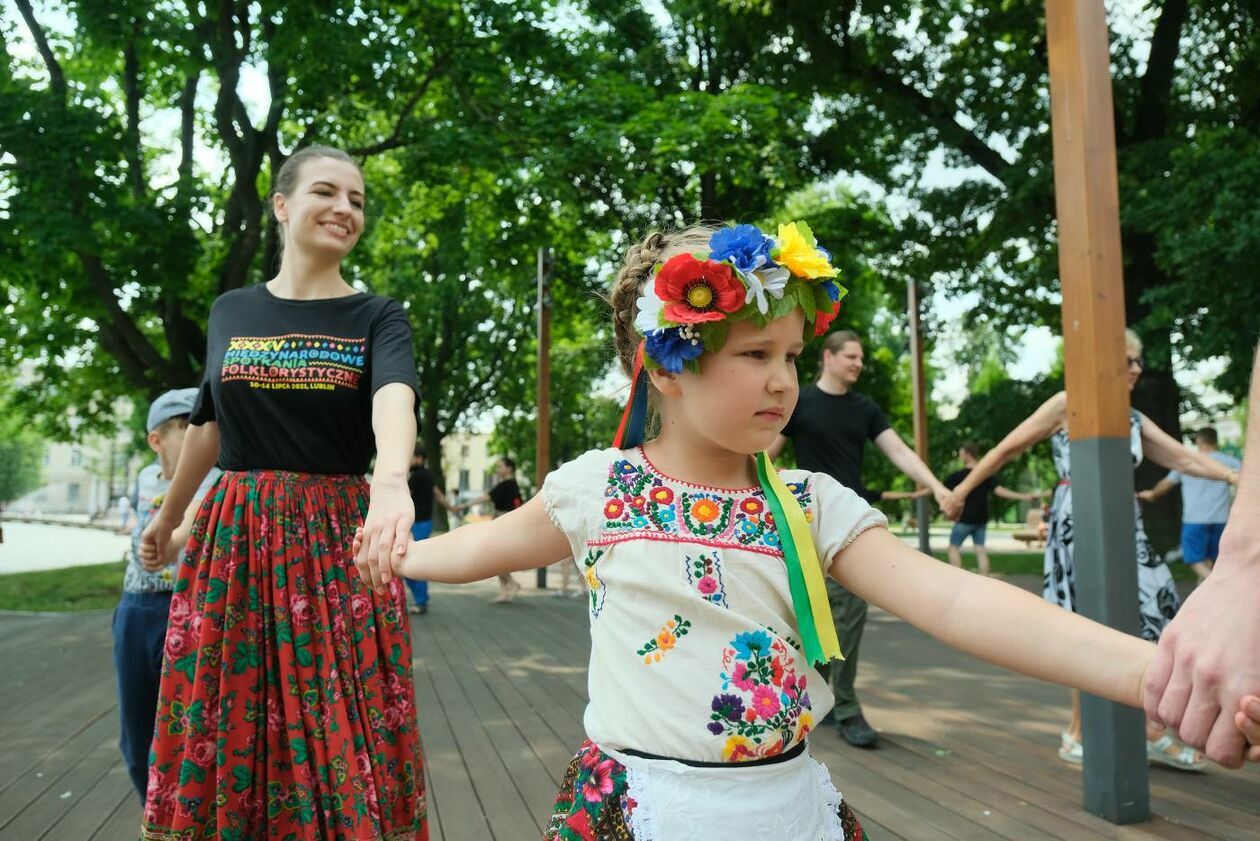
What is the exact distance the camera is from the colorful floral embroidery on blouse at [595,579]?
191 cm

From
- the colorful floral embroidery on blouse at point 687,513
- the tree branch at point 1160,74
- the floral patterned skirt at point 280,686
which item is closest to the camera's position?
the colorful floral embroidery on blouse at point 687,513

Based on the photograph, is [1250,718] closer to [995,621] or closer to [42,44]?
[995,621]

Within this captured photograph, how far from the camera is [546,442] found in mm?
14547

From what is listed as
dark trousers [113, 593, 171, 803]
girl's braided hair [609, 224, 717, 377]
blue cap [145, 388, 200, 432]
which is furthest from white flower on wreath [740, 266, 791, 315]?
blue cap [145, 388, 200, 432]

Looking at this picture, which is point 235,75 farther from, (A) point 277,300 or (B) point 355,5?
(A) point 277,300

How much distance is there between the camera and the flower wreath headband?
1.78 m

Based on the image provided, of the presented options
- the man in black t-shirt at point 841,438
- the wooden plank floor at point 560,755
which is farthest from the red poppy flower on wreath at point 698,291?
the man in black t-shirt at point 841,438

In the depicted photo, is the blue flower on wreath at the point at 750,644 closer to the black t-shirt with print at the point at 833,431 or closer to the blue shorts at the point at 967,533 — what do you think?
the black t-shirt with print at the point at 833,431

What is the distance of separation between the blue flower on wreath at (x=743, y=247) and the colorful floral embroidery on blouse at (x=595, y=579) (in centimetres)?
→ 58

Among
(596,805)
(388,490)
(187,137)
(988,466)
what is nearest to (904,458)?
(988,466)

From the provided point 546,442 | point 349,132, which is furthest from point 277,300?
point 349,132

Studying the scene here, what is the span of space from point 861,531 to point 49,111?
41.3 feet

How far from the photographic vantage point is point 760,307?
179 cm

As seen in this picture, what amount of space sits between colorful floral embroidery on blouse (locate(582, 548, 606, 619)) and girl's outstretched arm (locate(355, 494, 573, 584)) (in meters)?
0.08
